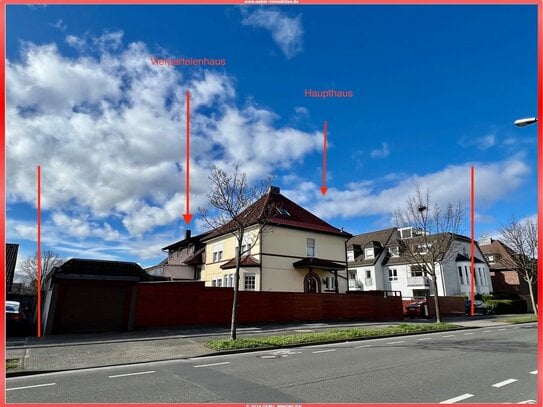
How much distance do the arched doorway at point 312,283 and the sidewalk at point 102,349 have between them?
13.0 m

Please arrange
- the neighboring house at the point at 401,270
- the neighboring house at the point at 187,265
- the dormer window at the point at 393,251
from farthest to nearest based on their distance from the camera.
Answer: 1. the dormer window at the point at 393,251
2. the neighboring house at the point at 401,270
3. the neighboring house at the point at 187,265

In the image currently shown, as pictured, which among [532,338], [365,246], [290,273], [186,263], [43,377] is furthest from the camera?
[365,246]

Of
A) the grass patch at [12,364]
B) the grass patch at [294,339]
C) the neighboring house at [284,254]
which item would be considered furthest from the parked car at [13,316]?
the neighboring house at [284,254]

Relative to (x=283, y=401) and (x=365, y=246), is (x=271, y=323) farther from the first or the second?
(x=365, y=246)

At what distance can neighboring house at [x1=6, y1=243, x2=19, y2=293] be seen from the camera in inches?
1319

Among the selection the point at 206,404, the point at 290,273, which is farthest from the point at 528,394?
the point at 290,273

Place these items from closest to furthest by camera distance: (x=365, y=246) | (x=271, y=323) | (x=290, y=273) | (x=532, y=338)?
(x=532, y=338) < (x=271, y=323) < (x=290, y=273) < (x=365, y=246)

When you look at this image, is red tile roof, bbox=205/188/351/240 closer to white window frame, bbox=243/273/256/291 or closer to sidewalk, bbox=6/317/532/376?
white window frame, bbox=243/273/256/291

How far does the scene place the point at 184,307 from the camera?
20.3 metres

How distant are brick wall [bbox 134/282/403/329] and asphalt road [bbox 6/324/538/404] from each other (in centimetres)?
871

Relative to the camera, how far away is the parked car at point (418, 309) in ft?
99.5

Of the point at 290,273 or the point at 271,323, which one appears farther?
the point at 290,273

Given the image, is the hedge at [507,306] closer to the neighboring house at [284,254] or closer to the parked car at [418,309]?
the parked car at [418,309]

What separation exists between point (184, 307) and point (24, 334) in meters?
7.26
